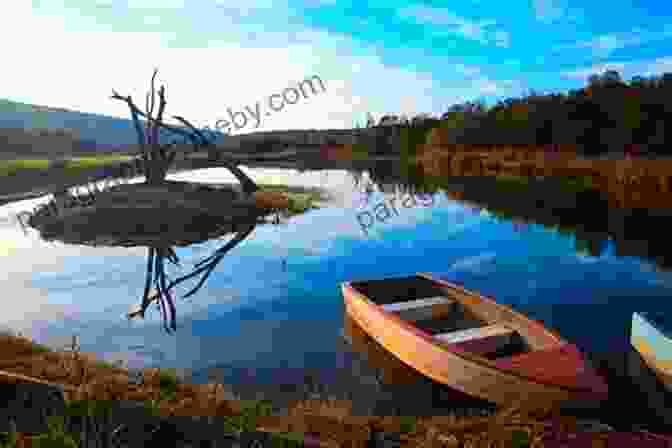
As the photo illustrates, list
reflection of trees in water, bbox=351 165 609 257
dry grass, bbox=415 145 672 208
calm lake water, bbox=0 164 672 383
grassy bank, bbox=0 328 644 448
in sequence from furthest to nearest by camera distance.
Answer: dry grass, bbox=415 145 672 208 → reflection of trees in water, bbox=351 165 609 257 → calm lake water, bbox=0 164 672 383 → grassy bank, bbox=0 328 644 448

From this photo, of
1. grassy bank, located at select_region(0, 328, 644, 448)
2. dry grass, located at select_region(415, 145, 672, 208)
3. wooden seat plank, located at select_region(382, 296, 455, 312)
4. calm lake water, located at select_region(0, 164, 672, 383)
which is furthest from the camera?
dry grass, located at select_region(415, 145, 672, 208)

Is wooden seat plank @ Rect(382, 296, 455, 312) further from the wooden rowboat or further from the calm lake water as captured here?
the calm lake water

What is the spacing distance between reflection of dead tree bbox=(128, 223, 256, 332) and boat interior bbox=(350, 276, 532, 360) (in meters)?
4.72

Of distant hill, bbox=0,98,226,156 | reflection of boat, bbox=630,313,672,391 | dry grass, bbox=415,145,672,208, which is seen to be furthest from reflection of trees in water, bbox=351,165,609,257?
distant hill, bbox=0,98,226,156

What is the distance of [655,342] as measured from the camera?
23.7ft

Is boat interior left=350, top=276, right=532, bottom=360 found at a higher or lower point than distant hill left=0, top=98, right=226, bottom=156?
lower

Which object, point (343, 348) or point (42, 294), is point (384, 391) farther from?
point (42, 294)

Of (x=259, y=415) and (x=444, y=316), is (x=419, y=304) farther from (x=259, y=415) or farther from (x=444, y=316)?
(x=259, y=415)

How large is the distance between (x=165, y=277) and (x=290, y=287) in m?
3.98

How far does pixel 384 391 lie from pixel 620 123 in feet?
150

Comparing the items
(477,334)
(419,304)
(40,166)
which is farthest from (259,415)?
(40,166)

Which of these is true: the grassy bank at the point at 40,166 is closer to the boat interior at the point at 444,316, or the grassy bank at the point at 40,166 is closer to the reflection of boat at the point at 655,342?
the boat interior at the point at 444,316

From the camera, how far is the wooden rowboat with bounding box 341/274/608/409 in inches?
258

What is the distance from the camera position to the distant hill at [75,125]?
261ft
